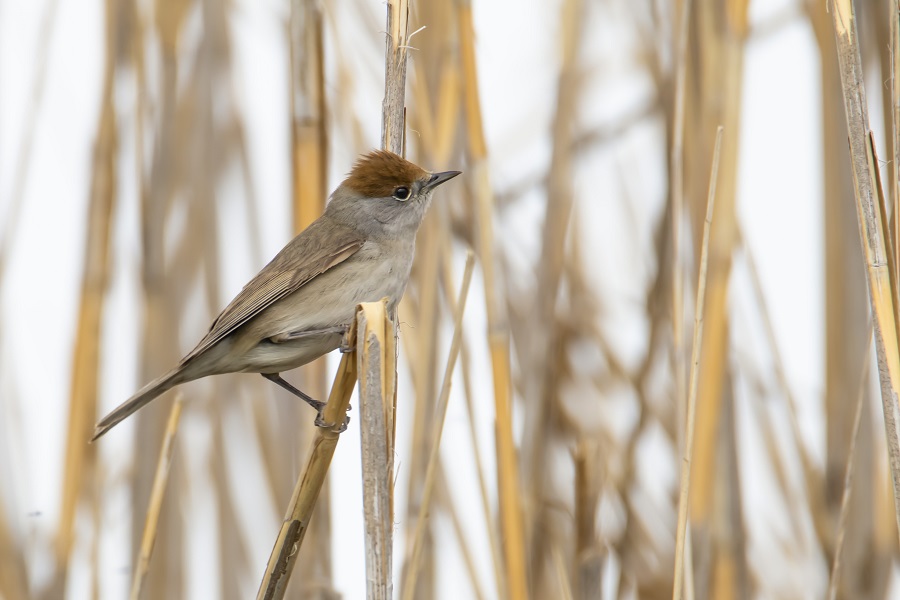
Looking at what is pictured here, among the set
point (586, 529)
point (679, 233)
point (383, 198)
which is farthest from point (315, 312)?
point (679, 233)

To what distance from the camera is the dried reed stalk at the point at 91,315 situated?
245 centimetres

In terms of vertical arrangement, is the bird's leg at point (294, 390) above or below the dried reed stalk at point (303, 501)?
above

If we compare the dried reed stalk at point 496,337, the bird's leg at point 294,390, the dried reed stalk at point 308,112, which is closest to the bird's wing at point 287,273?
the bird's leg at point 294,390

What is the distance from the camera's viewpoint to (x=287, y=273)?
2633 millimetres

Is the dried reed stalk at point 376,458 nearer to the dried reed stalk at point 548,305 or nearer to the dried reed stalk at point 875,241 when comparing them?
the dried reed stalk at point 875,241

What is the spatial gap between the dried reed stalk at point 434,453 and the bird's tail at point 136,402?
0.71m

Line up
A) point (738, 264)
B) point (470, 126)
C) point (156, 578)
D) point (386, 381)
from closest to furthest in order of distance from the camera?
point (386, 381) < point (470, 126) < point (738, 264) < point (156, 578)

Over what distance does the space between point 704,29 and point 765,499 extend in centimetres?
141

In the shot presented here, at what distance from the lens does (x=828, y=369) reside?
2.51 m

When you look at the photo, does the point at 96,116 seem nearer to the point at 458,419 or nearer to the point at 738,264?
the point at 458,419

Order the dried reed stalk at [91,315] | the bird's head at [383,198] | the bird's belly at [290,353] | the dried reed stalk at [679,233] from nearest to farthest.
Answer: the dried reed stalk at [679,233], the dried reed stalk at [91,315], the bird's belly at [290,353], the bird's head at [383,198]

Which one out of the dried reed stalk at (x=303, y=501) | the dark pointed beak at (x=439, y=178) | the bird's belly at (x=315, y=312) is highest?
the dark pointed beak at (x=439, y=178)

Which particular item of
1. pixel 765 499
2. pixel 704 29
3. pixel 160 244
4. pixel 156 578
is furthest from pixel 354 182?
pixel 765 499

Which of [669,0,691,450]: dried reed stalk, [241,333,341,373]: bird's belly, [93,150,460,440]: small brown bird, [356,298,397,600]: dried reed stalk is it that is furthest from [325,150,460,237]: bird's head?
[356,298,397,600]: dried reed stalk
